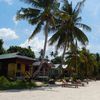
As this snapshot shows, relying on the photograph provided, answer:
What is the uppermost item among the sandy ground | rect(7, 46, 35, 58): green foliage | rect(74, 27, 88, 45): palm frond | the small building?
rect(7, 46, 35, 58): green foliage

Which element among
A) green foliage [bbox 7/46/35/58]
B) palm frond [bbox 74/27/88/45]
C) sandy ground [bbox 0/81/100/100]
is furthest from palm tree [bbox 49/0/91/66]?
green foliage [bbox 7/46/35/58]

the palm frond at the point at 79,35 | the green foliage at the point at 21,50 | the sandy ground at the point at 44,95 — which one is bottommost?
the sandy ground at the point at 44,95

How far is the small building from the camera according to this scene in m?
39.1

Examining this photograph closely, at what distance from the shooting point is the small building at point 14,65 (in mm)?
39131

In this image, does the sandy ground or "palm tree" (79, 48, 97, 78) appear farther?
"palm tree" (79, 48, 97, 78)

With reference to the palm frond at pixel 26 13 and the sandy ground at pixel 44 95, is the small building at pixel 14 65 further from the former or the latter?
the sandy ground at pixel 44 95

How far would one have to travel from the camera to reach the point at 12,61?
1545 inches

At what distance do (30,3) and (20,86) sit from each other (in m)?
11.2

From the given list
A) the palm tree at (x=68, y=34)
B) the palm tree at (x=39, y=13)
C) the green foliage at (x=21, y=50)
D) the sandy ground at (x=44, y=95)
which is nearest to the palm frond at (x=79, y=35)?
the palm tree at (x=68, y=34)

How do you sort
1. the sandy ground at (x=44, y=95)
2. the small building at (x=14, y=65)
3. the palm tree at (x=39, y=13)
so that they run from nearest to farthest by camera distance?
the sandy ground at (x=44, y=95)
the palm tree at (x=39, y=13)
the small building at (x=14, y=65)

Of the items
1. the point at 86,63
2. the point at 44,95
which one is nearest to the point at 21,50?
the point at 86,63

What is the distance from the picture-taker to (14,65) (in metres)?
40.1

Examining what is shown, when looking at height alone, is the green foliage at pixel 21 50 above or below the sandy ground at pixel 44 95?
above

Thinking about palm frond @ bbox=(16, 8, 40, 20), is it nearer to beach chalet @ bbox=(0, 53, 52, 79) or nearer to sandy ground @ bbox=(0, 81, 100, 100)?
beach chalet @ bbox=(0, 53, 52, 79)
